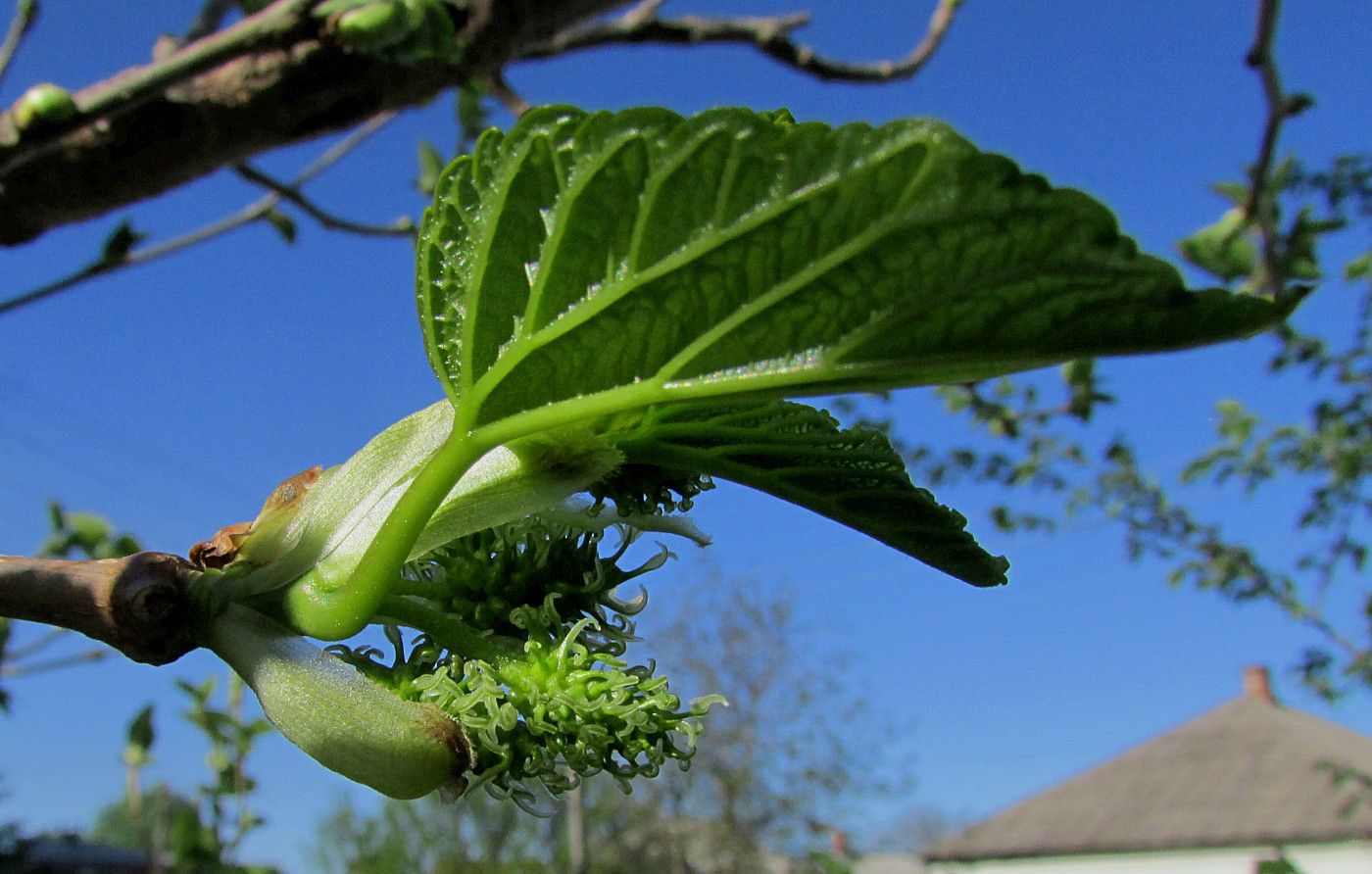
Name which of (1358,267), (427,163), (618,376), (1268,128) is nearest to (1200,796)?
(1358,267)

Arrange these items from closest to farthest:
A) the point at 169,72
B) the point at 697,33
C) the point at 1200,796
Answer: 1. the point at 169,72
2. the point at 697,33
3. the point at 1200,796

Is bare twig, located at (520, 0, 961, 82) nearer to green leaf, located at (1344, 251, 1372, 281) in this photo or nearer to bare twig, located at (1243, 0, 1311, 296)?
bare twig, located at (1243, 0, 1311, 296)

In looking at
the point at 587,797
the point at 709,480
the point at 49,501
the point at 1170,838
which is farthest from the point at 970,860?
the point at 709,480

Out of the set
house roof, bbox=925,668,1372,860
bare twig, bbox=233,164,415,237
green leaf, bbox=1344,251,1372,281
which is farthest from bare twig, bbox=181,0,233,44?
house roof, bbox=925,668,1372,860

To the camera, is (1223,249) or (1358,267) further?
(1358,267)

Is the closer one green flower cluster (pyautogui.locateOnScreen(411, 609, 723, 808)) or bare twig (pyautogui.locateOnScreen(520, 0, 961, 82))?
green flower cluster (pyautogui.locateOnScreen(411, 609, 723, 808))

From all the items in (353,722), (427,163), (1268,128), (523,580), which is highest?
(427,163)

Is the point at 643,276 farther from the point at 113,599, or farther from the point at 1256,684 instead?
the point at 1256,684

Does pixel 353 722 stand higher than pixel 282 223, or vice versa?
pixel 282 223
